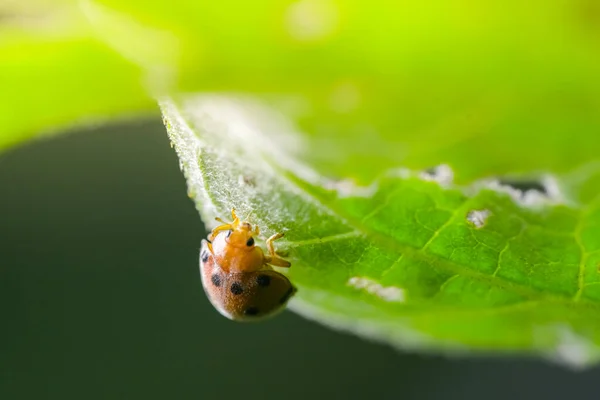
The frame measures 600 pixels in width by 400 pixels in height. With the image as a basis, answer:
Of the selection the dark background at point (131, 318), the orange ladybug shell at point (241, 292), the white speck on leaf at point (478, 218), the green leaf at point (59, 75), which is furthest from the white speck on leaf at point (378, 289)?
the dark background at point (131, 318)

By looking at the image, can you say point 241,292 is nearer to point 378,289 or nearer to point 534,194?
point 378,289

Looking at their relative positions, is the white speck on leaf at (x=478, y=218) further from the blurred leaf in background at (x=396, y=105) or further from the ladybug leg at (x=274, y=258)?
the ladybug leg at (x=274, y=258)

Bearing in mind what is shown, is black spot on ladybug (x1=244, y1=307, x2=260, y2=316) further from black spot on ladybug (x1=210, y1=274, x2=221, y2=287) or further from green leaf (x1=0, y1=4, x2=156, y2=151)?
green leaf (x1=0, y1=4, x2=156, y2=151)

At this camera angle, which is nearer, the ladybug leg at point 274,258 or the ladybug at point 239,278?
the ladybug leg at point 274,258

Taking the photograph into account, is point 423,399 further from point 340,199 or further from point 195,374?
point 340,199

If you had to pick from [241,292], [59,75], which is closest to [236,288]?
[241,292]

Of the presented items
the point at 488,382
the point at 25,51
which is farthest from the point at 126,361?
the point at 25,51
